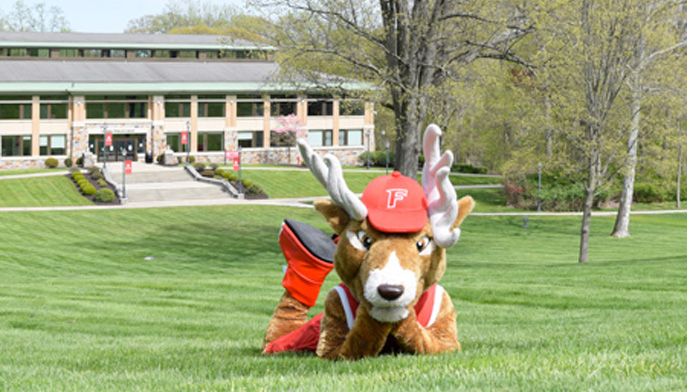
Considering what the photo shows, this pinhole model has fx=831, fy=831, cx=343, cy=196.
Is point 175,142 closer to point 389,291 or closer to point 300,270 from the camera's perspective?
point 300,270

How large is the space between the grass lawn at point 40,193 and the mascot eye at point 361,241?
40702 millimetres

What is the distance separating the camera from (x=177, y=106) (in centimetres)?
6388

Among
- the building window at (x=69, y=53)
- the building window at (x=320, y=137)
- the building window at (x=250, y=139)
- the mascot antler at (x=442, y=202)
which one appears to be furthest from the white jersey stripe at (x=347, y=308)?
the building window at (x=69, y=53)

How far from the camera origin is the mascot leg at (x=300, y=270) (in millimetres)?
7039

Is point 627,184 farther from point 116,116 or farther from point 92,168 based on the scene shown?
point 116,116

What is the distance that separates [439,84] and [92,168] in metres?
33.9

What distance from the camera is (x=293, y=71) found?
27.2 m

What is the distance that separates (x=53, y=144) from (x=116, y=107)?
529cm

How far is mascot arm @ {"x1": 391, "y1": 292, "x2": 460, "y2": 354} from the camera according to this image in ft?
20.0

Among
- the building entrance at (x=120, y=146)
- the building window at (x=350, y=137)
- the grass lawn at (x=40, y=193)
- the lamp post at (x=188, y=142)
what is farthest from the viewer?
the building window at (x=350, y=137)

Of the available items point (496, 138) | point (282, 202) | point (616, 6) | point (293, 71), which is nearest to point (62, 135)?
point (282, 202)

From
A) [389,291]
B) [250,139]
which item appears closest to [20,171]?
[250,139]

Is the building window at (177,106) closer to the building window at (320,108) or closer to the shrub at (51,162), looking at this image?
the shrub at (51,162)

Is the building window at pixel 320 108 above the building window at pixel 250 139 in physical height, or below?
above
